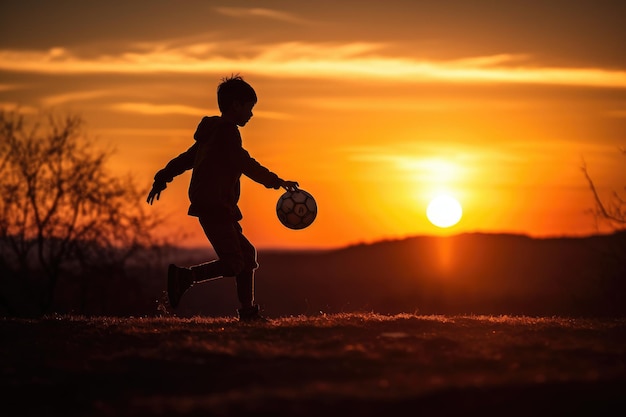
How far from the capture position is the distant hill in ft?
120

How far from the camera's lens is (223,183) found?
12414 mm

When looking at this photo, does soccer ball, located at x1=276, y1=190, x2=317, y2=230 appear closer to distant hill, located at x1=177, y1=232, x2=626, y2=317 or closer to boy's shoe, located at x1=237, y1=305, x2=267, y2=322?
boy's shoe, located at x1=237, y1=305, x2=267, y2=322

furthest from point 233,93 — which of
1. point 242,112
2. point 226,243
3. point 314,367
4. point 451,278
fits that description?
point 451,278

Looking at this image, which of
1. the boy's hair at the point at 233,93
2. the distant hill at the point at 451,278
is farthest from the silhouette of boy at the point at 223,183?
the distant hill at the point at 451,278

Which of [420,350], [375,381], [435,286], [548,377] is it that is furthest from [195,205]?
[435,286]

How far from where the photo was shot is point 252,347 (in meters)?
10.1

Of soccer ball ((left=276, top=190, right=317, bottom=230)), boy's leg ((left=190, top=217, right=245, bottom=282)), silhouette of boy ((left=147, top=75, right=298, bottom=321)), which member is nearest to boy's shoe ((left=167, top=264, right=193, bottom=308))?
silhouette of boy ((left=147, top=75, right=298, bottom=321))

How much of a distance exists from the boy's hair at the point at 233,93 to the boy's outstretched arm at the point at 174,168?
0.84 meters

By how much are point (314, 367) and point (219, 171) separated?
154 inches

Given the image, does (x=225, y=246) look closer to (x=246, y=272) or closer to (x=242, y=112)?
(x=246, y=272)

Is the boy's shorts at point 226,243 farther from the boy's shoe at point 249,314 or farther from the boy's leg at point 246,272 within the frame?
the boy's shoe at point 249,314

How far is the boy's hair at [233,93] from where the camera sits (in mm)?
12516

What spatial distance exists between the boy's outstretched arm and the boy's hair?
84cm

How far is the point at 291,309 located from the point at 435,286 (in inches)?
345
